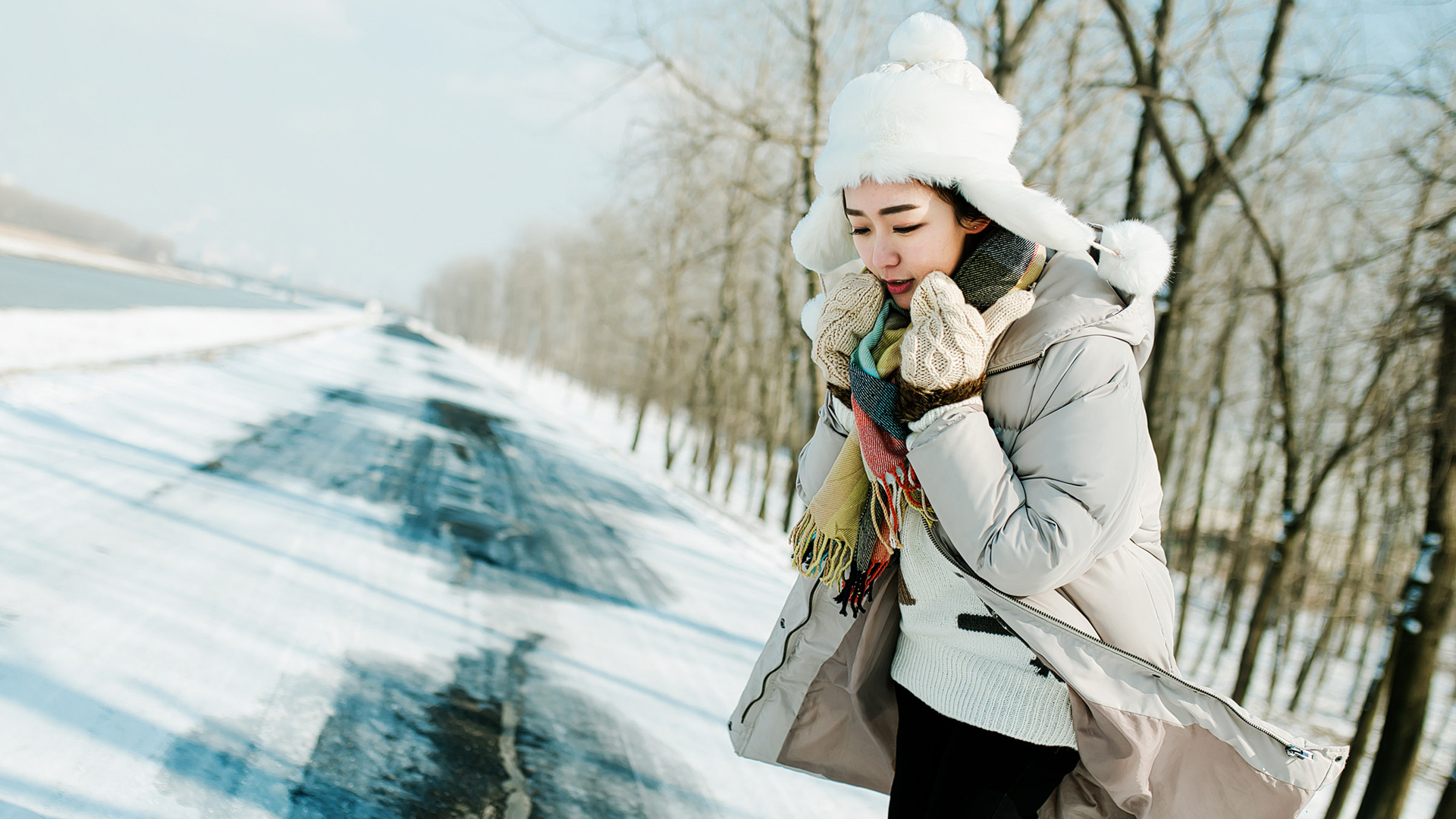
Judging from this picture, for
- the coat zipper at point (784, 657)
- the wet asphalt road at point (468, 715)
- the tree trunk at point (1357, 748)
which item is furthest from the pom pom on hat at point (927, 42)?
the tree trunk at point (1357, 748)

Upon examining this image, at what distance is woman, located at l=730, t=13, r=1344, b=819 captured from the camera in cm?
136

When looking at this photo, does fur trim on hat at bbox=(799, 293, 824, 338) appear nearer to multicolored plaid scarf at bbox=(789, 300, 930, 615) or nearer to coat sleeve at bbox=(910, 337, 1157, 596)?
multicolored plaid scarf at bbox=(789, 300, 930, 615)

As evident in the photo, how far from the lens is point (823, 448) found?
185cm

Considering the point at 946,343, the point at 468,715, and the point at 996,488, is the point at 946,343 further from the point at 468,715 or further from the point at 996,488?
the point at 468,715

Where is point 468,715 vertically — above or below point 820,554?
below

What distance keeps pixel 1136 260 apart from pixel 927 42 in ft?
2.08

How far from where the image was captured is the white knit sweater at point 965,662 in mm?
1491

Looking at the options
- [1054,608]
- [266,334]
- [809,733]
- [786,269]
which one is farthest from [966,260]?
[266,334]

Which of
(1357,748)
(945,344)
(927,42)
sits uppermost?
(927,42)

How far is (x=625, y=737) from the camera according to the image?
12.0 feet

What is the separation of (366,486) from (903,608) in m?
6.67

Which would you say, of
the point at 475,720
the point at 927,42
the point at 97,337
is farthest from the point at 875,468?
the point at 97,337

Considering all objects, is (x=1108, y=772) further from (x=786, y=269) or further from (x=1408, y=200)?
(x=786, y=269)

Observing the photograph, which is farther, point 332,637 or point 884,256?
point 332,637
